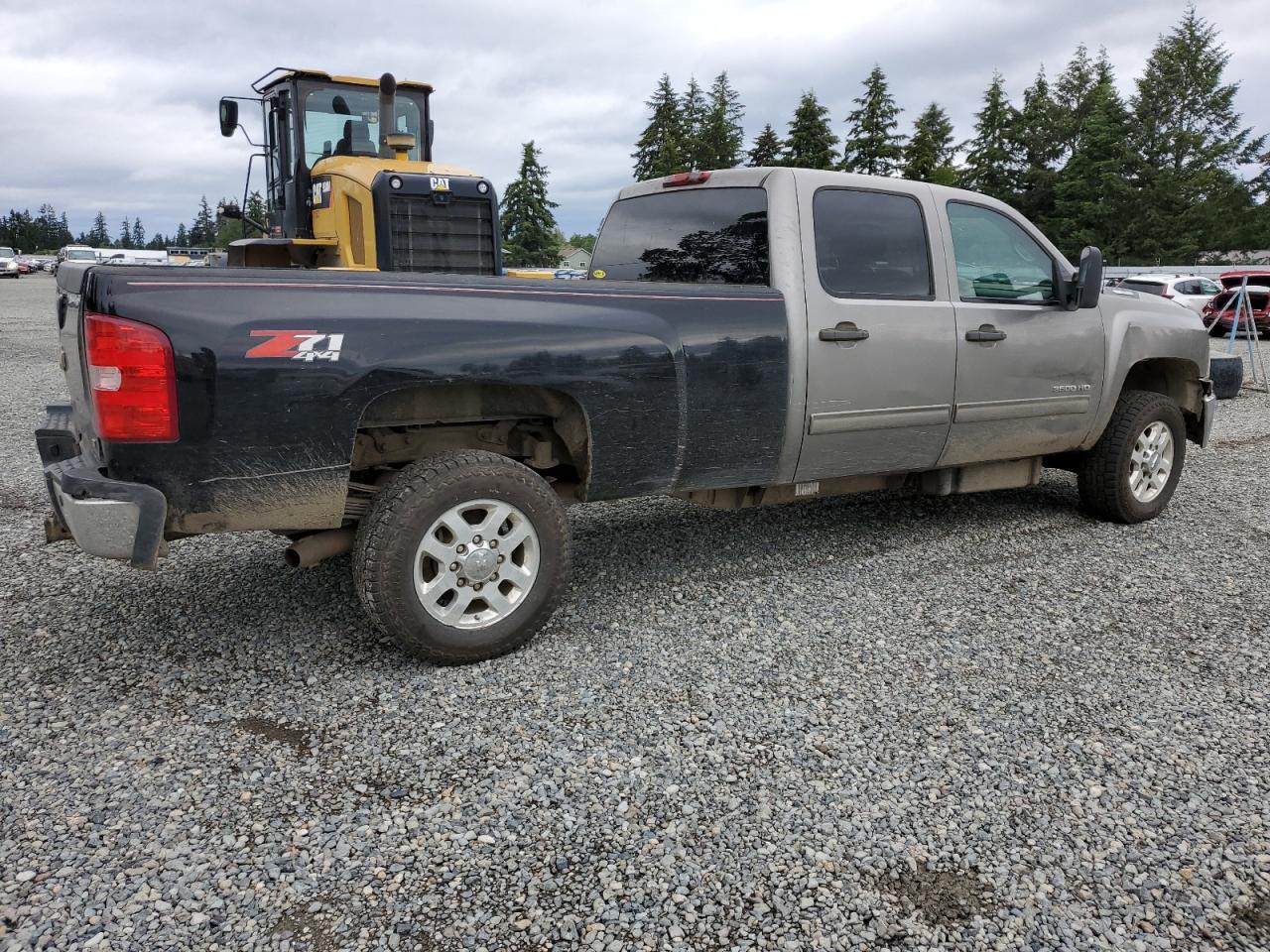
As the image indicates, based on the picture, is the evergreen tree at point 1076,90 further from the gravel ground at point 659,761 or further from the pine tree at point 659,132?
the gravel ground at point 659,761

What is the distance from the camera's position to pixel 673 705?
3.58m

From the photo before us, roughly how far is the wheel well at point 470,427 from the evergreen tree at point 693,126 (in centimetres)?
5675

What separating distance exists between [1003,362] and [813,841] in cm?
322

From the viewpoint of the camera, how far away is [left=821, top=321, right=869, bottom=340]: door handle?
14.8 ft

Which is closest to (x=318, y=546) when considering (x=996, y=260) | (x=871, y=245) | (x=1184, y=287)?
(x=871, y=245)

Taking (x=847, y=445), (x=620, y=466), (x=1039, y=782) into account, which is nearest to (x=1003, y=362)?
(x=847, y=445)

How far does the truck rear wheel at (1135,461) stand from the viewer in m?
5.84

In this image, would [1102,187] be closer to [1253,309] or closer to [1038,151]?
[1038,151]

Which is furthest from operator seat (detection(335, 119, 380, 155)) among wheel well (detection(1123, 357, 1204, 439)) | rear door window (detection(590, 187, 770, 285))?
wheel well (detection(1123, 357, 1204, 439))

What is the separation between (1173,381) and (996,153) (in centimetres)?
5798

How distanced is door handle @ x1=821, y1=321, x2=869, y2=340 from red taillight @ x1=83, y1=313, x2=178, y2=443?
2721 mm

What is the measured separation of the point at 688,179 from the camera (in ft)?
17.0

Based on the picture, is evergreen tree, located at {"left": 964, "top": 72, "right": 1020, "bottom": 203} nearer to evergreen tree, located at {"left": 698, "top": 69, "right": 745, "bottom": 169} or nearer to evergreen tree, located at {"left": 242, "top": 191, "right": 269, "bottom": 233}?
evergreen tree, located at {"left": 698, "top": 69, "right": 745, "bottom": 169}

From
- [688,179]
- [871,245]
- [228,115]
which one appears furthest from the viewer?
[228,115]
